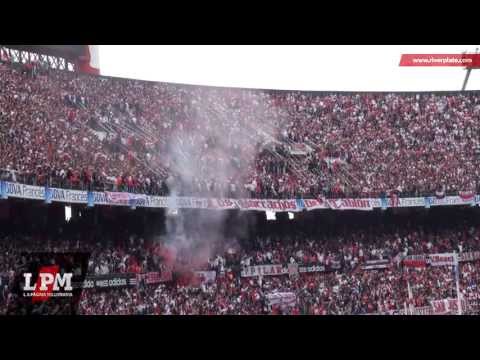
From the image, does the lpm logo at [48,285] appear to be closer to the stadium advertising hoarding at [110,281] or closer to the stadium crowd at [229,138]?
the stadium advertising hoarding at [110,281]

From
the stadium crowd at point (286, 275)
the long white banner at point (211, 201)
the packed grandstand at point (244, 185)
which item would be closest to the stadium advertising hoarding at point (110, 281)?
the packed grandstand at point (244, 185)

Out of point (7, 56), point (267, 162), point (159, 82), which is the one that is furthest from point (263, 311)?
point (7, 56)

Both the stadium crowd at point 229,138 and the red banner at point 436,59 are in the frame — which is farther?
the red banner at point 436,59

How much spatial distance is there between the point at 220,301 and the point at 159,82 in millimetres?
10513

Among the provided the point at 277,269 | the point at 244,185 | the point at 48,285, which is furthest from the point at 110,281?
the point at 244,185

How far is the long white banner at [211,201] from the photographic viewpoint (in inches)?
860

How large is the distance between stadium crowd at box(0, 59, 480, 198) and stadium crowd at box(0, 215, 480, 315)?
1.94 m

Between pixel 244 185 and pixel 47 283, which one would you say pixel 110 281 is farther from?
pixel 244 185

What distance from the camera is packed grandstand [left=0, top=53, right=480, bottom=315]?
22984 millimetres

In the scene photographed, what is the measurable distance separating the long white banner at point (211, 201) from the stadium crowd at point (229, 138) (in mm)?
297

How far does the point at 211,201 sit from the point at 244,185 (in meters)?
1.73

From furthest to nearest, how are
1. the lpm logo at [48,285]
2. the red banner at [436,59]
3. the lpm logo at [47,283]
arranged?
the red banner at [436,59]
the lpm logo at [48,285]
the lpm logo at [47,283]

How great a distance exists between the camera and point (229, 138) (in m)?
28.8

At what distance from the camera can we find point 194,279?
78.1ft
